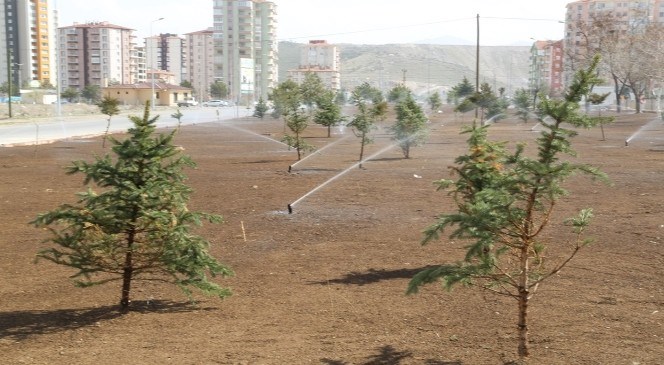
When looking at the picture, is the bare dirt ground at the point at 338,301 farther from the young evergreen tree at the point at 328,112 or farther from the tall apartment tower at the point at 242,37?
the tall apartment tower at the point at 242,37

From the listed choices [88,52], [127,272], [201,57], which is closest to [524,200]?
[127,272]

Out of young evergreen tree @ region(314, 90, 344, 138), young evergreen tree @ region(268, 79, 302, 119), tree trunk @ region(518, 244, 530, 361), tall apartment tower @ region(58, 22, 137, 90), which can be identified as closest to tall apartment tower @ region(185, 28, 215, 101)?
tall apartment tower @ region(58, 22, 137, 90)

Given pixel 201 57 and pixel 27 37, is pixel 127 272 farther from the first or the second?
pixel 201 57

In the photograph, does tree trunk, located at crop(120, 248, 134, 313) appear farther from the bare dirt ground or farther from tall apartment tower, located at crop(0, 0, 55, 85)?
tall apartment tower, located at crop(0, 0, 55, 85)

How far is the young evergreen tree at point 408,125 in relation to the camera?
26.9 metres

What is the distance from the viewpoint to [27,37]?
132m

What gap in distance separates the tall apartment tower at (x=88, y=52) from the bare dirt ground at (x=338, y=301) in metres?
145

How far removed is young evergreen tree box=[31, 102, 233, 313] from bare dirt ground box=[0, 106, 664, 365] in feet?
1.89

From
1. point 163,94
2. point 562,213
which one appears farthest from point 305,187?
point 163,94

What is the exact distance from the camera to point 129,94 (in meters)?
105

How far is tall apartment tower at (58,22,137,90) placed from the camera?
497 feet

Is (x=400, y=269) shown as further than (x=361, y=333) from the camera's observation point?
Yes

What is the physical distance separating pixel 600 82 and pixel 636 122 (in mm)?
54018

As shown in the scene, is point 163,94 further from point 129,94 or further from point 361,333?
point 361,333
